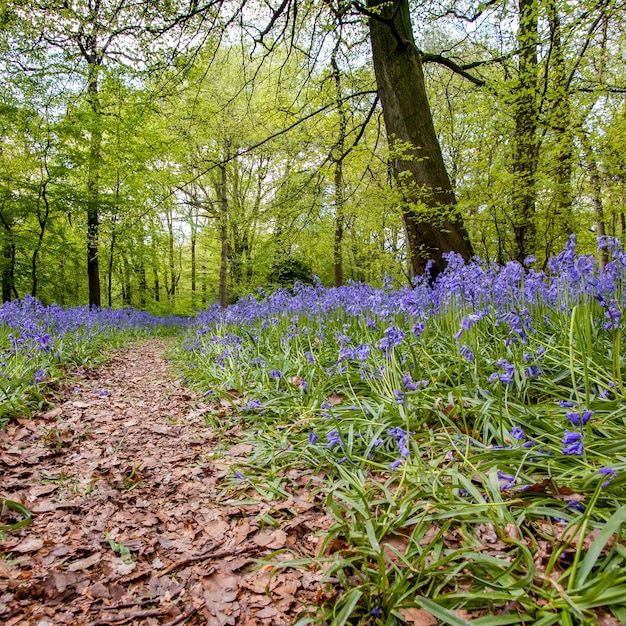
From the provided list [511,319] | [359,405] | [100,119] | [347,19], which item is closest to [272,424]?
[359,405]

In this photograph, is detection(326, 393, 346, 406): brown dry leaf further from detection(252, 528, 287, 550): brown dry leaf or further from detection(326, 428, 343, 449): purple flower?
detection(252, 528, 287, 550): brown dry leaf

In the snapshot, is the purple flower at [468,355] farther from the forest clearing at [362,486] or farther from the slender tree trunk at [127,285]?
the slender tree trunk at [127,285]

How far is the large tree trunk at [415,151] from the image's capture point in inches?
209

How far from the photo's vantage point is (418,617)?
1105 mm

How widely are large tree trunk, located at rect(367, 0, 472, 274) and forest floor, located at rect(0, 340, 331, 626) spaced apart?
13.2ft

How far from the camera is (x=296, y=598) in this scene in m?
1.32

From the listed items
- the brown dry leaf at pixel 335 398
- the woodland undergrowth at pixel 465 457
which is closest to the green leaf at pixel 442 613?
the woodland undergrowth at pixel 465 457

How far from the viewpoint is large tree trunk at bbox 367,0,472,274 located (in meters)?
5.30

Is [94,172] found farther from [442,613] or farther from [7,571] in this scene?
[442,613]

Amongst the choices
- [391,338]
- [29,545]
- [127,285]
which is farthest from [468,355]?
[127,285]

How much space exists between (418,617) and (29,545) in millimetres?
1614

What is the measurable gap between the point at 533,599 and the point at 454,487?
0.45 meters

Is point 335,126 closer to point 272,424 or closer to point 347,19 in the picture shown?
point 347,19

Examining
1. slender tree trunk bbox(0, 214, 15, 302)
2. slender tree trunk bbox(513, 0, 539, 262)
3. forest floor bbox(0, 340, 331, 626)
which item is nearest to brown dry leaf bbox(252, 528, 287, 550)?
forest floor bbox(0, 340, 331, 626)
